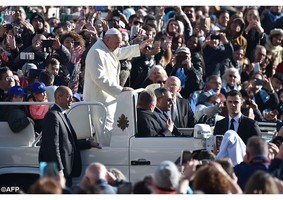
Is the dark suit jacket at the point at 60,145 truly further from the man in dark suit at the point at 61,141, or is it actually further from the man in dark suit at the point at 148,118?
the man in dark suit at the point at 148,118

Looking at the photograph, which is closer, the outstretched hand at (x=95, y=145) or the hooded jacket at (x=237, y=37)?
the outstretched hand at (x=95, y=145)

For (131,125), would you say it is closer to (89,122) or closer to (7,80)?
(89,122)

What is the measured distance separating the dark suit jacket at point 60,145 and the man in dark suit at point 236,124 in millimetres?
1707

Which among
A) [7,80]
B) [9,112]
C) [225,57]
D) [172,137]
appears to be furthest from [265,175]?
[225,57]

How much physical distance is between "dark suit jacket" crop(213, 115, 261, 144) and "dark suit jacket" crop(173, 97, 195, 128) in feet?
2.96

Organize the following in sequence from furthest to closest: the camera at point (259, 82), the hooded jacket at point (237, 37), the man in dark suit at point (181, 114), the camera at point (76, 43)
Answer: the hooded jacket at point (237, 37)
the camera at point (259, 82)
the camera at point (76, 43)
the man in dark suit at point (181, 114)

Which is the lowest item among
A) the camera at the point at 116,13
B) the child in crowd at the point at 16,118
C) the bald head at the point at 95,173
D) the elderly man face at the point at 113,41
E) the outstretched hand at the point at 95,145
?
the bald head at the point at 95,173

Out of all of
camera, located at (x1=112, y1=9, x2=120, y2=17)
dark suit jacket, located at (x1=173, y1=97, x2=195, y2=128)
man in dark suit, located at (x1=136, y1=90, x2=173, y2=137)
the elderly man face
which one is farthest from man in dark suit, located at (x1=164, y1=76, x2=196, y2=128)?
camera, located at (x1=112, y1=9, x2=120, y2=17)

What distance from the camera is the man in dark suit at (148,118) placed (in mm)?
13945

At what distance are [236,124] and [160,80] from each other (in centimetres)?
241

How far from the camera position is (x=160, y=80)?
16.3 meters

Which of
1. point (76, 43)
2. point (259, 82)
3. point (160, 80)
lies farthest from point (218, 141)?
point (76, 43)

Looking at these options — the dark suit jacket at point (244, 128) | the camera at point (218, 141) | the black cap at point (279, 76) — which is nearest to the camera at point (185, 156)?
the camera at point (218, 141)

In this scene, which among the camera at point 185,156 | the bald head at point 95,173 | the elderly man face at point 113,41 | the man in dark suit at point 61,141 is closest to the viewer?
the bald head at point 95,173
